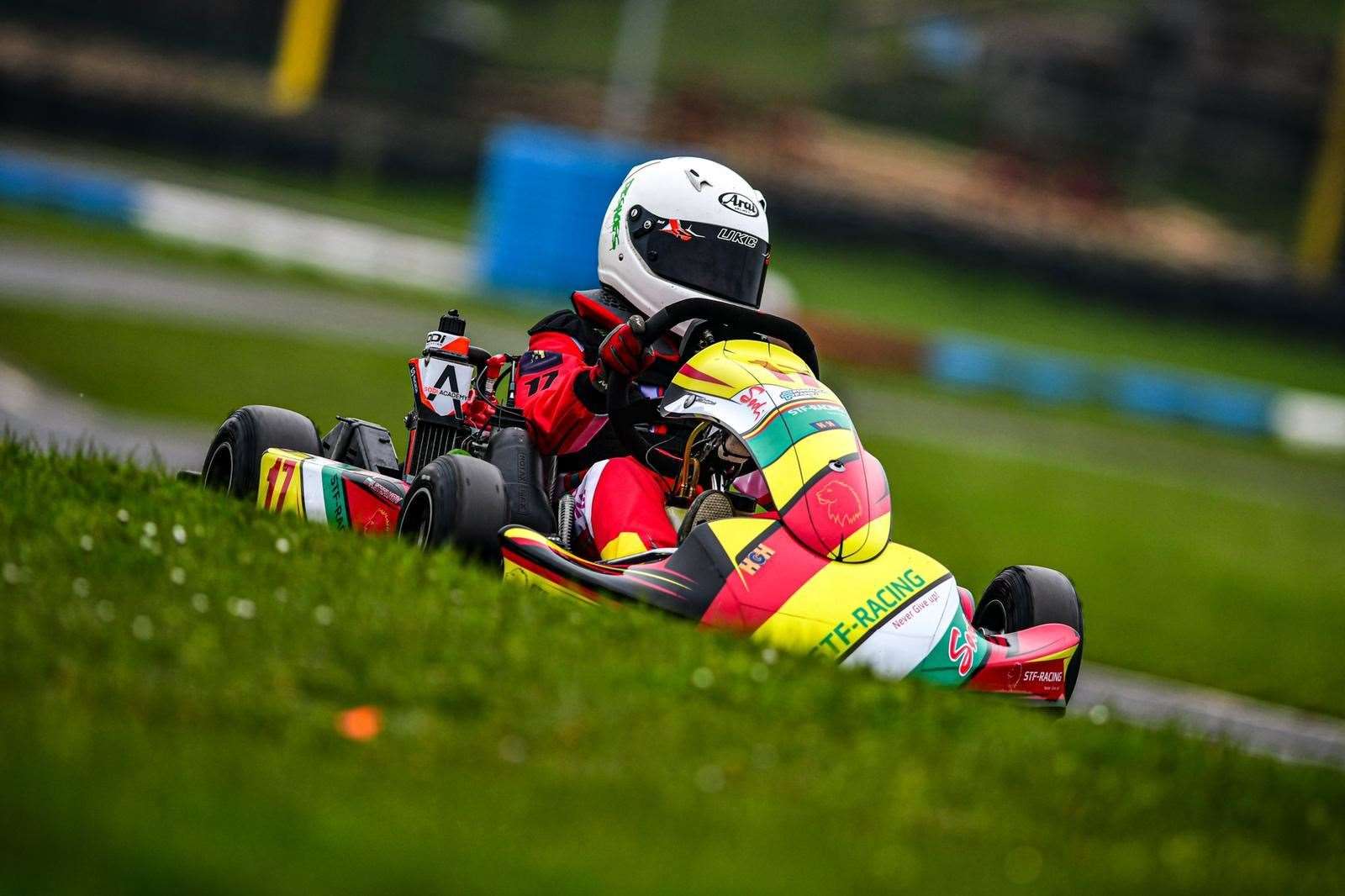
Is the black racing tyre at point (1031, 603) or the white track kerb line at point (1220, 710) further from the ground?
the black racing tyre at point (1031, 603)

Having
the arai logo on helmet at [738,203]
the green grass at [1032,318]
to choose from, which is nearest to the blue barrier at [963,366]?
the green grass at [1032,318]

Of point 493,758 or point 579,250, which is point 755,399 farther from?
point 579,250

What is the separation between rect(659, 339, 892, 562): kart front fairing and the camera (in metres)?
5.54

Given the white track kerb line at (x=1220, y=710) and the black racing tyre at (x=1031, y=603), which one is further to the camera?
the white track kerb line at (x=1220, y=710)

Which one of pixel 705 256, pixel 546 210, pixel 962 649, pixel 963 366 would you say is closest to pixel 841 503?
pixel 962 649

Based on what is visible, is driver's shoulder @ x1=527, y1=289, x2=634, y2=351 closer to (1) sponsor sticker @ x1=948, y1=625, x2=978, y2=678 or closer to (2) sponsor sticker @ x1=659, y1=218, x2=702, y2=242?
(2) sponsor sticker @ x1=659, y1=218, x2=702, y2=242

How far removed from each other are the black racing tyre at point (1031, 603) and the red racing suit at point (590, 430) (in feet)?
3.82

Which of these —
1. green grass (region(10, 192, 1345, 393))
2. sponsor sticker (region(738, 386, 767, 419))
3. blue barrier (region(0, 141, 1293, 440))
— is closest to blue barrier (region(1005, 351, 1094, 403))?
blue barrier (region(0, 141, 1293, 440))

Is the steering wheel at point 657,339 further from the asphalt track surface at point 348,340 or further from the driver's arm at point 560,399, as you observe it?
the asphalt track surface at point 348,340

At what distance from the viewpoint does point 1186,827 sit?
4.20 m

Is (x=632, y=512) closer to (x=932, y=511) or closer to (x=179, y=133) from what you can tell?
(x=932, y=511)

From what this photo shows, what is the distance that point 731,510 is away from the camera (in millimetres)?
5832

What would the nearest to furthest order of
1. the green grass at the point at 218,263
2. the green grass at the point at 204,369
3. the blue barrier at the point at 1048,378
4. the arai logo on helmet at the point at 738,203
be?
the arai logo on helmet at the point at 738,203 < the green grass at the point at 204,369 < the green grass at the point at 218,263 < the blue barrier at the point at 1048,378

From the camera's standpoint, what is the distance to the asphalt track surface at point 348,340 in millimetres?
11523
